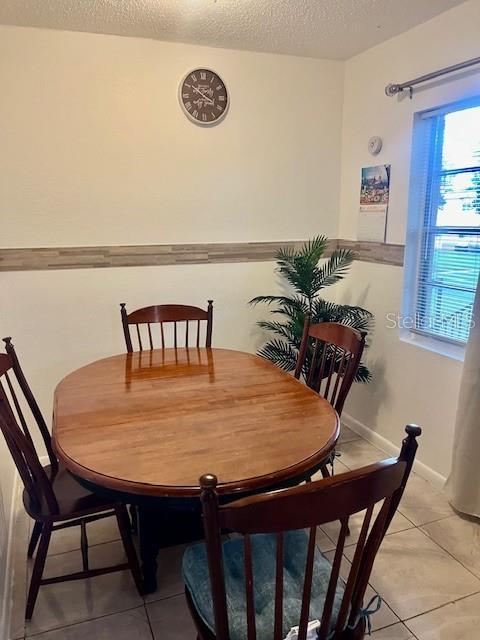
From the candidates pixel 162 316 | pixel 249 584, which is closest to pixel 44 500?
pixel 249 584

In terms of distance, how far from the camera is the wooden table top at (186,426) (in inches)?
50.7

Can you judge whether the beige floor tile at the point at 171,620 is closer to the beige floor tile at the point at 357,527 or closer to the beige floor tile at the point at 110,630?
the beige floor tile at the point at 110,630

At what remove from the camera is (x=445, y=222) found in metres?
2.55

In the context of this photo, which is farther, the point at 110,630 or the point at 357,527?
the point at 357,527

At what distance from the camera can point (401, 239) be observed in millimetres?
2725

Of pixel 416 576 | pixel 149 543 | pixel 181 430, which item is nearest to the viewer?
pixel 181 430

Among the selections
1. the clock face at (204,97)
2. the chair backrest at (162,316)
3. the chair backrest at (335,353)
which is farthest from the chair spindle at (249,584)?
the clock face at (204,97)

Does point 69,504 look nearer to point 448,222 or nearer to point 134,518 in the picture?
point 134,518

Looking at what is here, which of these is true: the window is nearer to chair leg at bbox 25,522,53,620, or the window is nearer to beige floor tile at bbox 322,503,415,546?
beige floor tile at bbox 322,503,415,546

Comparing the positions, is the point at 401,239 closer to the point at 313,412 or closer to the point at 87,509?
the point at 313,412

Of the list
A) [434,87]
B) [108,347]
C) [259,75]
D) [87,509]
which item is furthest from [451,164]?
[87,509]

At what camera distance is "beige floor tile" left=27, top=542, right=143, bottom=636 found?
1.74m

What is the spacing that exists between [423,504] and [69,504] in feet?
5.67

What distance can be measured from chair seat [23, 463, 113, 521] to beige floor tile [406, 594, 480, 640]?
3.89 feet
